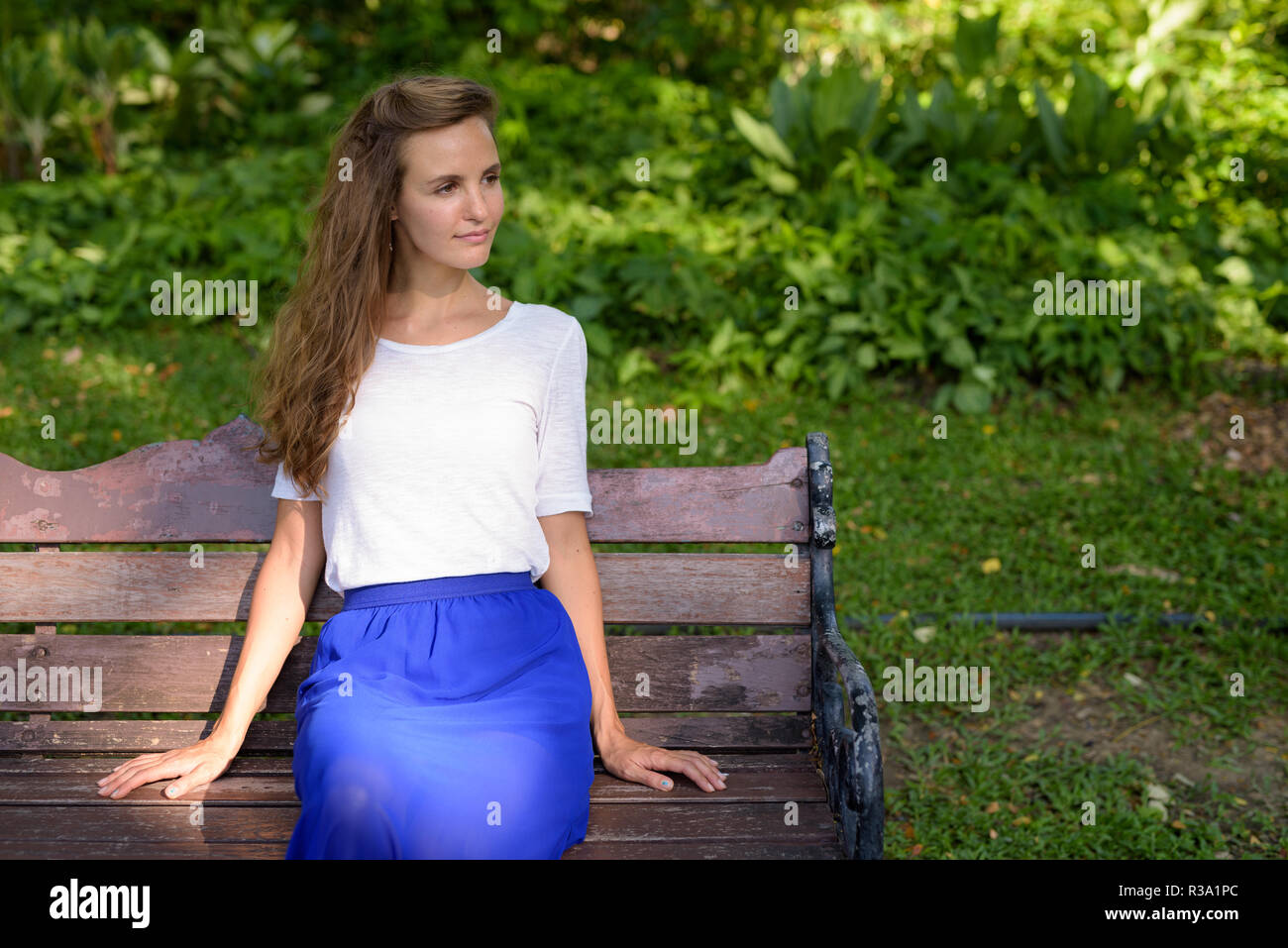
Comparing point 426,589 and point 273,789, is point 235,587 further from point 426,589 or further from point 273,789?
point 426,589

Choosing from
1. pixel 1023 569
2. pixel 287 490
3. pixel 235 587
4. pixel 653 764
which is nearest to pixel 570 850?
pixel 653 764

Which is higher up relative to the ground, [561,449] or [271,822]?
[561,449]

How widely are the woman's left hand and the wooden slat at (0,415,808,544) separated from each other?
1.61 feet

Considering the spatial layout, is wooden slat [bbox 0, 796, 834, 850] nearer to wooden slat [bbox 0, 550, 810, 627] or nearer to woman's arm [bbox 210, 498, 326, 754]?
woman's arm [bbox 210, 498, 326, 754]

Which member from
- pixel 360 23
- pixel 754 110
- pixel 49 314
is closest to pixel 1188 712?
pixel 754 110

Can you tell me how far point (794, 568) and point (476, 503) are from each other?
0.79 meters

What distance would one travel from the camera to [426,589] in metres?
2.27

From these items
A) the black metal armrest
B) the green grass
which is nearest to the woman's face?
the black metal armrest

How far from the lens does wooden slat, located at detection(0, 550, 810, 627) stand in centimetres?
262

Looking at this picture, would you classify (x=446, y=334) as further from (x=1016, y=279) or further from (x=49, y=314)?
(x=49, y=314)

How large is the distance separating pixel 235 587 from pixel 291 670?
24 cm

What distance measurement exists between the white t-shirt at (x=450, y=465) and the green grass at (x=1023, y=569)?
1525 millimetres

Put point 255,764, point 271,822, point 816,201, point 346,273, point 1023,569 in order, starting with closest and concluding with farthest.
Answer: point 271,822, point 346,273, point 255,764, point 1023,569, point 816,201

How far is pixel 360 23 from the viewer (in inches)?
404
